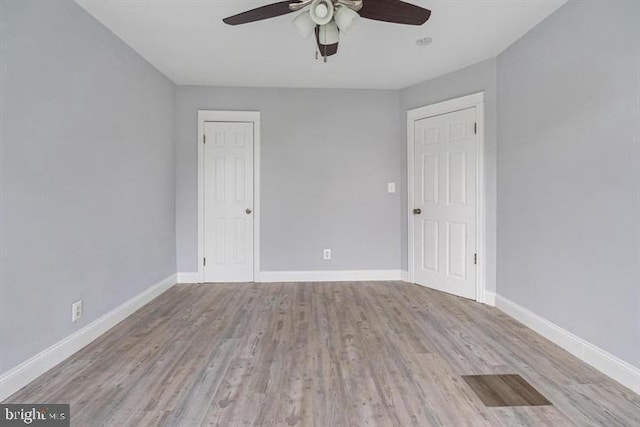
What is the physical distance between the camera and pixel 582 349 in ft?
6.65

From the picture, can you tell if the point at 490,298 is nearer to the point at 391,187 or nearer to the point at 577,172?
the point at 577,172

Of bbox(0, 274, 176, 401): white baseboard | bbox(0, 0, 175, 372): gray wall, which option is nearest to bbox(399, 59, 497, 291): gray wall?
bbox(0, 0, 175, 372): gray wall

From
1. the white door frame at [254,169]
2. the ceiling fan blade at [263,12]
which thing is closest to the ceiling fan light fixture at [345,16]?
the ceiling fan blade at [263,12]

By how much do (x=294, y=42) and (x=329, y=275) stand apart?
2548 millimetres

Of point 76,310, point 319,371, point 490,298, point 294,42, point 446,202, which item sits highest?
point 294,42

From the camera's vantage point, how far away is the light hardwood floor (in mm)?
1504

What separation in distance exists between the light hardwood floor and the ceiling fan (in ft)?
6.54

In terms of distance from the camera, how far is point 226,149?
3.86 m

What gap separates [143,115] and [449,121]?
3.07m

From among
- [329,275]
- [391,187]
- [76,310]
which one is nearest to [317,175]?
[391,187]

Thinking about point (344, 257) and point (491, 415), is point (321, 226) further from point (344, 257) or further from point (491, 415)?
point (491, 415)

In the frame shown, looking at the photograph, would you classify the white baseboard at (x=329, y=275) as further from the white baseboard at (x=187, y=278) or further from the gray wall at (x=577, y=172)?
the gray wall at (x=577, y=172)

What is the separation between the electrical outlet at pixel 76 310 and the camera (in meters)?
2.12

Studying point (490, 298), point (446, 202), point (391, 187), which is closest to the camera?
point (490, 298)
